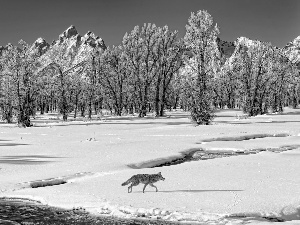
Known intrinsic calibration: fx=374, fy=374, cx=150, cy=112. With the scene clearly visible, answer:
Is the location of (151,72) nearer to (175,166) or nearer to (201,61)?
(201,61)

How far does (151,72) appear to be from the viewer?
63.2 metres

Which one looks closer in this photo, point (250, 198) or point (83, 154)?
point (250, 198)

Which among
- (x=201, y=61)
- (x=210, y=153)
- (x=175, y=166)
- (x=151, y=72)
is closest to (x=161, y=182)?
(x=175, y=166)

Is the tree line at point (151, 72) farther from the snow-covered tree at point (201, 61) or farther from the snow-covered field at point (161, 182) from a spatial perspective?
the snow-covered field at point (161, 182)

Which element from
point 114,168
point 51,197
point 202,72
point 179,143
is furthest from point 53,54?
point 51,197

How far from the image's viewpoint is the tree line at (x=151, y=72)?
44.9m

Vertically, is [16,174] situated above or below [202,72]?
below

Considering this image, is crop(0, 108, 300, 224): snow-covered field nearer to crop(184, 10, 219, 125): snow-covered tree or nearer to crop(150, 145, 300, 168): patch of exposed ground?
crop(150, 145, 300, 168): patch of exposed ground

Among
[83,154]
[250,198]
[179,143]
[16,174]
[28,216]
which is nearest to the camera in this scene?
[28,216]

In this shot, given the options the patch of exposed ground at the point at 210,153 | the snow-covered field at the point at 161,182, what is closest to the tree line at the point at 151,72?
the patch of exposed ground at the point at 210,153

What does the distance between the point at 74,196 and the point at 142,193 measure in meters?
2.27

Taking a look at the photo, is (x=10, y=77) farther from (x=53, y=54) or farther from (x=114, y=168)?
(x=114, y=168)

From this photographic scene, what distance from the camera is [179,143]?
2680cm

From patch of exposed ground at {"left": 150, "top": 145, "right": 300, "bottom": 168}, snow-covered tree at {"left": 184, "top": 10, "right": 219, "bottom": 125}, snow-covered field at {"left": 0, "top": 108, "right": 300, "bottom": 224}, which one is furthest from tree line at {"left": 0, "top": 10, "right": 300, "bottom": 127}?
snow-covered field at {"left": 0, "top": 108, "right": 300, "bottom": 224}
